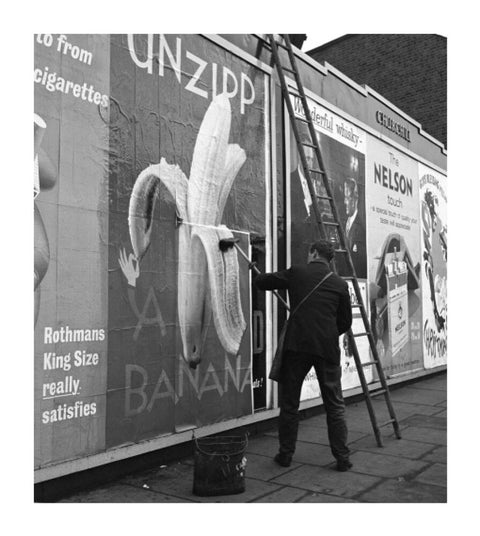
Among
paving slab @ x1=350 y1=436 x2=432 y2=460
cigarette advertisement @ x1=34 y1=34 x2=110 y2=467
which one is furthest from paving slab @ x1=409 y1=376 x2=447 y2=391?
cigarette advertisement @ x1=34 y1=34 x2=110 y2=467

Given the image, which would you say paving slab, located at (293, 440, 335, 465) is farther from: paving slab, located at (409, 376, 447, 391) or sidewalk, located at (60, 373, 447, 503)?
paving slab, located at (409, 376, 447, 391)

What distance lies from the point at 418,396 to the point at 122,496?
6.00m

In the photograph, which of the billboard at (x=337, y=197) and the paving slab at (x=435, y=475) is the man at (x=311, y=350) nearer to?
the paving slab at (x=435, y=475)

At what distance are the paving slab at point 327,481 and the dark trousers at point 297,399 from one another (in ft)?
0.58

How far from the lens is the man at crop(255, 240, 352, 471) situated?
494 cm

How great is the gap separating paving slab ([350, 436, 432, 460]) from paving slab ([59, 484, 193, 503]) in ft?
7.43

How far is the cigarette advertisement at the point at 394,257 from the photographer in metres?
9.17

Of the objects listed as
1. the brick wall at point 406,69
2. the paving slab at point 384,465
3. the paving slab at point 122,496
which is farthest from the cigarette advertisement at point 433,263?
the paving slab at point 122,496

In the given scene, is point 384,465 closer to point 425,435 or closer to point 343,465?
point 343,465

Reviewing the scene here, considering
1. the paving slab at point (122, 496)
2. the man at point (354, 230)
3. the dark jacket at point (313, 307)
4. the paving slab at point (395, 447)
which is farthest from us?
the man at point (354, 230)

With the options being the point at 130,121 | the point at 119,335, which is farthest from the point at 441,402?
the point at 130,121

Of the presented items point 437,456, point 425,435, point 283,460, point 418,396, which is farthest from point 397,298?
point 283,460

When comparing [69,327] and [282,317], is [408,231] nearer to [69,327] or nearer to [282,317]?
[282,317]

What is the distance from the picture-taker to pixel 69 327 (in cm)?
431
